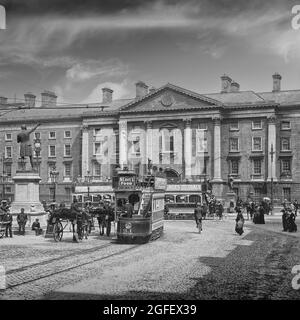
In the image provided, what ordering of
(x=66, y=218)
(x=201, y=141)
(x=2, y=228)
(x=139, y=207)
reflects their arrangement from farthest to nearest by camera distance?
(x=201, y=141), (x=2, y=228), (x=139, y=207), (x=66, y=218)

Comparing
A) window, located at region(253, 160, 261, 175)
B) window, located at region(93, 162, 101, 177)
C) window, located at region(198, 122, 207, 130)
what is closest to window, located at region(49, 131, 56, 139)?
window, located at region(93, 162, 101, 177)

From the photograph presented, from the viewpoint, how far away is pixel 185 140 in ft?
223

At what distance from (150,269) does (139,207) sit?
29.4 ft

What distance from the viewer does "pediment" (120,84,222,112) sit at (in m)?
67.3

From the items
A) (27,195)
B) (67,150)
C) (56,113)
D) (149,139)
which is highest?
(56,113)

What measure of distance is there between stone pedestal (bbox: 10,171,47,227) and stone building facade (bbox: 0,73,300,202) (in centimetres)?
3371

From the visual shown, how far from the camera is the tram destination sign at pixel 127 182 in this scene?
26.7m

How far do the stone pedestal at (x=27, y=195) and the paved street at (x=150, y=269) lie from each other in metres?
4.13

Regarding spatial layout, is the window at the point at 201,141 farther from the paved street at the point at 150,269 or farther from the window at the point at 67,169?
the paved street at the point at 150,269

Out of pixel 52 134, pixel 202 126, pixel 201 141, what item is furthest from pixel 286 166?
pixel 52 134

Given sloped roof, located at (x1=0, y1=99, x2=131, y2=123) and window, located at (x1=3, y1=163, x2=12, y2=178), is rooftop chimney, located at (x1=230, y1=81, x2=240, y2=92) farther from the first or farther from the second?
window, located at (x1=3, y1=163, x2=12, y2=178)

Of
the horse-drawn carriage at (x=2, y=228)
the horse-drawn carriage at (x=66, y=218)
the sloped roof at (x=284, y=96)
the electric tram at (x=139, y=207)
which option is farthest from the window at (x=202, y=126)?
the horse-drawn carriage at (x=66, y=218)

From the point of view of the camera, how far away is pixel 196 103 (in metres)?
67.8

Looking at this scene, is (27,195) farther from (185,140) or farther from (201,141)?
(201,141)
